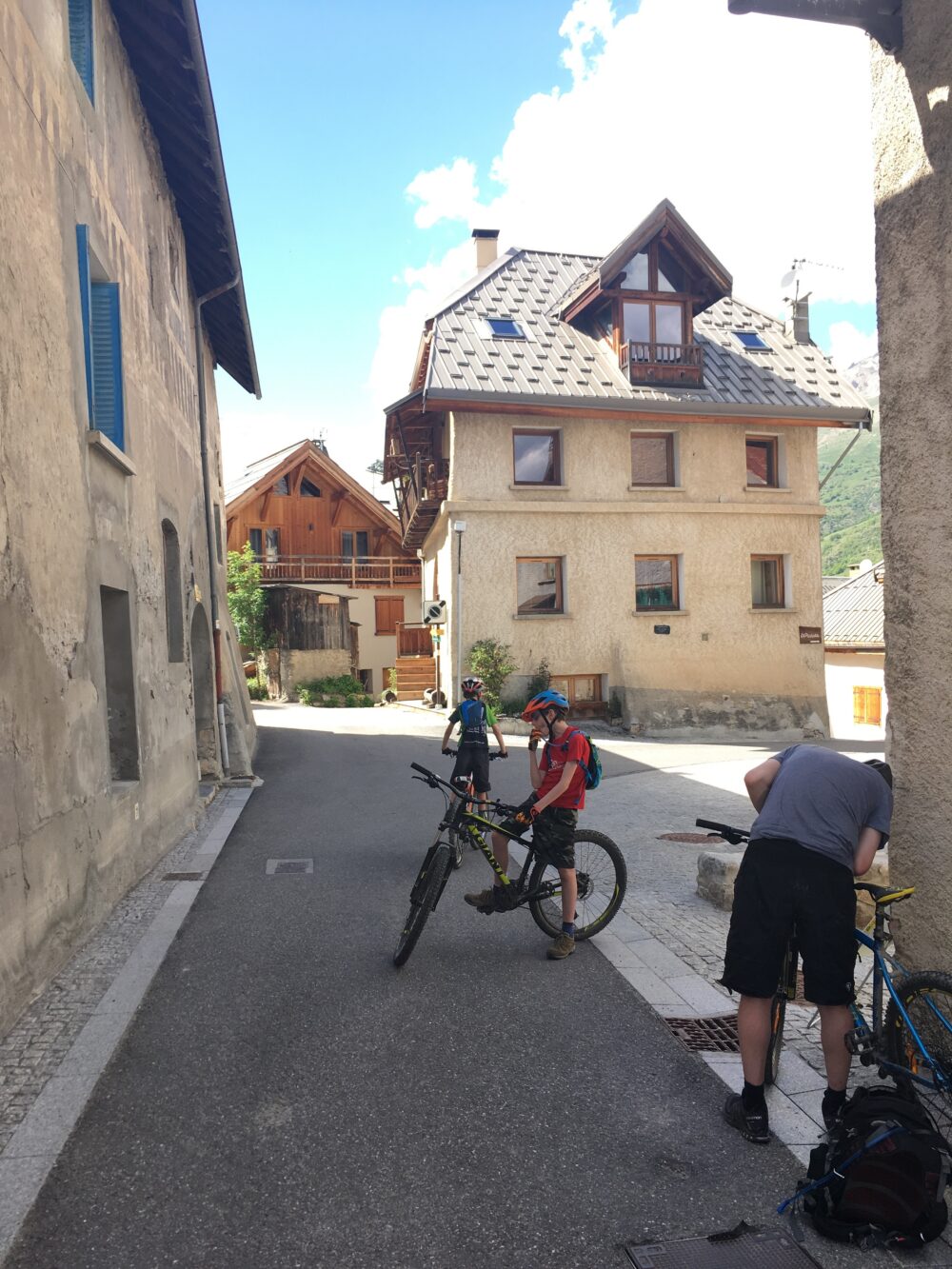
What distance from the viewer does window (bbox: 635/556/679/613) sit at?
22717 mm

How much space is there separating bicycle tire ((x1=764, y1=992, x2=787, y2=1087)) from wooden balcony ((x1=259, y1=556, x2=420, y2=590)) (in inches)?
1294

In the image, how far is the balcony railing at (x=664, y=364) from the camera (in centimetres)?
2258

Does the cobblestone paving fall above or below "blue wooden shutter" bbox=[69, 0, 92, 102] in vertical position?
below

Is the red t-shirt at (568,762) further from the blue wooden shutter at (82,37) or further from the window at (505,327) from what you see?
the window at (505,327)

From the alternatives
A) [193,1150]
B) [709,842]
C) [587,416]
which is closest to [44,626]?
[193,1150]

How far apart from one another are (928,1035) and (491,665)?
1712cm

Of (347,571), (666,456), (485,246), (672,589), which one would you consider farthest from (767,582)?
(347,571)

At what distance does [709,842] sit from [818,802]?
249 inches

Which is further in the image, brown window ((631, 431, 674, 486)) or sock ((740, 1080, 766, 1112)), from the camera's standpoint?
brown window ((631, 431, 674, 486))

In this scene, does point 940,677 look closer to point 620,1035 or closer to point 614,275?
point 620,1035

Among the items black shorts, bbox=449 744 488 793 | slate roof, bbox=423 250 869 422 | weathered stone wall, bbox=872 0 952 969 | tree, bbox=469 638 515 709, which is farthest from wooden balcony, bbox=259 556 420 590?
weathered stone wall, bbox=872 0 952 969

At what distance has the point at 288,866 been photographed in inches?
324

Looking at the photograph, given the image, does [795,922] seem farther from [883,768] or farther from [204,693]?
[204,693]

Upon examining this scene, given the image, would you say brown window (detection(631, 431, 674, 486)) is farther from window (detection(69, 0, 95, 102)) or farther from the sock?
the sock
